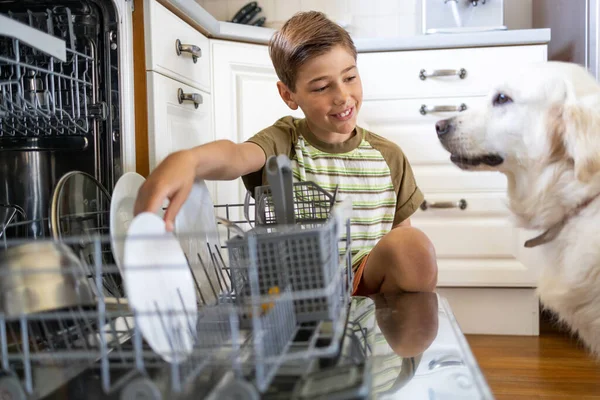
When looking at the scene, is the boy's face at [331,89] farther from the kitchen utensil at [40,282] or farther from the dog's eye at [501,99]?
the kitchen utensil at [40,282]

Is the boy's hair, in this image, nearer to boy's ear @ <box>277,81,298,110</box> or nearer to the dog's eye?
boy's ear @ <box>277,81,298,110</box>

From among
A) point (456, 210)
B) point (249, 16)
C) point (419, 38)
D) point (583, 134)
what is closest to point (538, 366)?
point (456, 210)

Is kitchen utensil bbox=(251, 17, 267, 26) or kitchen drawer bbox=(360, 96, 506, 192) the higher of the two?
kitchen utensil bbox=(251, 17, 267, 26)

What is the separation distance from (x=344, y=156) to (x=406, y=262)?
1.26 ft

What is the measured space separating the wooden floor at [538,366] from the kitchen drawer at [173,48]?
1161mm

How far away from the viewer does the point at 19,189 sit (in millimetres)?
1209

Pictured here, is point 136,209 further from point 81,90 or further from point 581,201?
point 581,201

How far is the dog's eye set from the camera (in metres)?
1.33

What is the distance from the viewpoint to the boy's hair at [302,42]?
4.22ft

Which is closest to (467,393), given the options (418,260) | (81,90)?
(418,260)

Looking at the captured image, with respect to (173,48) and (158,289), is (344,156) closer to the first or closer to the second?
(173,48)

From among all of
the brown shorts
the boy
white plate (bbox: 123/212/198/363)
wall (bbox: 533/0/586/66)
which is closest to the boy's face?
the boy

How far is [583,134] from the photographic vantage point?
118 centimetres

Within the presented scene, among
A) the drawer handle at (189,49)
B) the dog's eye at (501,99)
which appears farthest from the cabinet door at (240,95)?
the dog's eye at (501,99)
